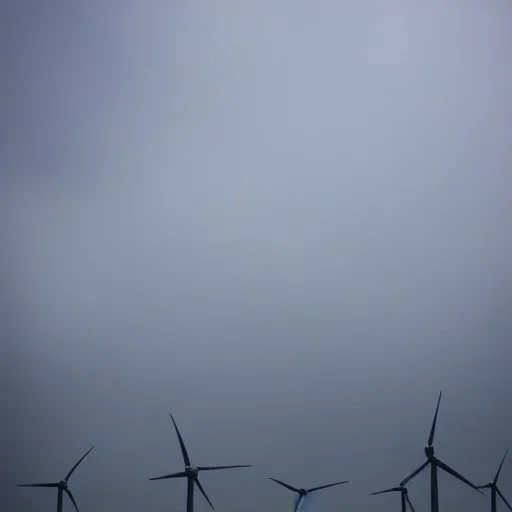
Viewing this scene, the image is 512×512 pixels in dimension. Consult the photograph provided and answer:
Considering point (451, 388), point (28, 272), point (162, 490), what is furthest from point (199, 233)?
point (451, 388)

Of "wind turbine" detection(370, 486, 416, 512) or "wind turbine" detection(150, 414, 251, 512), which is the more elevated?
"wind turbine" detection(150, 414, 251, 512)

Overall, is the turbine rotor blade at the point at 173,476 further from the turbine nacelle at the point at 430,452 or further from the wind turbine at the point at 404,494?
the turbine nacelle at the point at 430,452

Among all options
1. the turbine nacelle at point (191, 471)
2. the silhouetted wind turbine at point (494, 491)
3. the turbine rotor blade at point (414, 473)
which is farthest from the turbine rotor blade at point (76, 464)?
the silhouetted wind turbine at point (494, 491)

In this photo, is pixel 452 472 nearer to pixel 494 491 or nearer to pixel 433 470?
pixel 433 470

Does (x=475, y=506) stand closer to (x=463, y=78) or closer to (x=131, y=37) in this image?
(x=463, y=78)

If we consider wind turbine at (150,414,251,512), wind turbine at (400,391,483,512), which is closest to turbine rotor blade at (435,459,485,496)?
wind turbine at (400,391,483,512)

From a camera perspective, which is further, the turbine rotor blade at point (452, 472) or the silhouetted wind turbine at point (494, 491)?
the silhouetted wind turbine at point (494, 491)

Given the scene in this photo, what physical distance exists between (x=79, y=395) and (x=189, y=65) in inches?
79.7

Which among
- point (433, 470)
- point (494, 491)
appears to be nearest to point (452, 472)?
point (433, 470)

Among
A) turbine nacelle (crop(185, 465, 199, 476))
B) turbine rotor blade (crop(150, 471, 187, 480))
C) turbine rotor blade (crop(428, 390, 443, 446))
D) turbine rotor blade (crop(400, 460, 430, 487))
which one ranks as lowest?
turbine rotor blade (crop(400, 460, 430, 487))

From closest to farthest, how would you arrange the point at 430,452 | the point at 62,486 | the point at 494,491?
the point at 62,486, the point at 430,452, the point at 494,491

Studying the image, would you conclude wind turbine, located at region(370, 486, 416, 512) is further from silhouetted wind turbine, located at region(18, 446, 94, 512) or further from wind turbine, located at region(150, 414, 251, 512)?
silhouetted wind turbine, located at region(18, 446, 94, 512)

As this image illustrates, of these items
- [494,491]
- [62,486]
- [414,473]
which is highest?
[62,486]

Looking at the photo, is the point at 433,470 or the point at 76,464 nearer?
the point at 76,464
